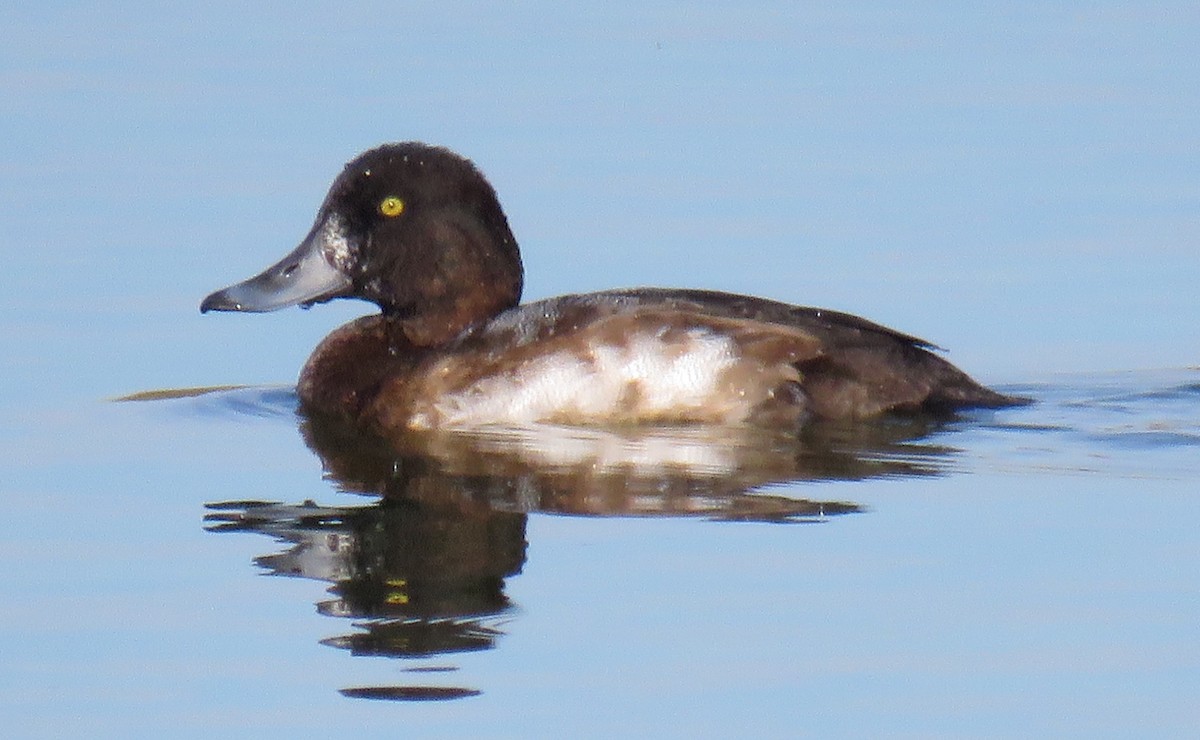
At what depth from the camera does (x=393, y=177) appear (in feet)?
21.3

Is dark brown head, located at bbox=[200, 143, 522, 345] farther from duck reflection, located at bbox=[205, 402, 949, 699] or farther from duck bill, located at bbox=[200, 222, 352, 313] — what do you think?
duck reflection, located at bbox=[205, 402, 949, 699]

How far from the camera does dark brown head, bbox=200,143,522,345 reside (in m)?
6.50

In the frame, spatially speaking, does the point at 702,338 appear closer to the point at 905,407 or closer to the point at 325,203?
the point at 905,407

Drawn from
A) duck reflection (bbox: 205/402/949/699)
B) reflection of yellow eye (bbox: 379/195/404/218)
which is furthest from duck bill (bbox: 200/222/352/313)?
duck reflection (bbox: 205/402/949/699)

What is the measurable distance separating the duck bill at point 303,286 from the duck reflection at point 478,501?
0.45m

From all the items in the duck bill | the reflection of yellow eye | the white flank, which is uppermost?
the reflection of yellow eye

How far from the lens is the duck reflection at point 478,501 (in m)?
4.23

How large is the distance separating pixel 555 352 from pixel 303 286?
992 millimetres

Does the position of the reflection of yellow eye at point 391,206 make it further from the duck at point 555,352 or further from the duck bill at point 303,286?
the duck bill at point 303,286

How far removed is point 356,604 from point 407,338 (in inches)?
94.4

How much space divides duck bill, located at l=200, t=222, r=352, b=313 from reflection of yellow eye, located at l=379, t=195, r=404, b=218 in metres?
0.20

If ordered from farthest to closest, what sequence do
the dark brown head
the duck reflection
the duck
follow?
the dark brown head, the duck, the duck reflection

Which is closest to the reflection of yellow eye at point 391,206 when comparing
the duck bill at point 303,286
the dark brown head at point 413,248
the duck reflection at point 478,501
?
the dark brown head at point 413,248

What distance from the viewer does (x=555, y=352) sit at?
6090mm
